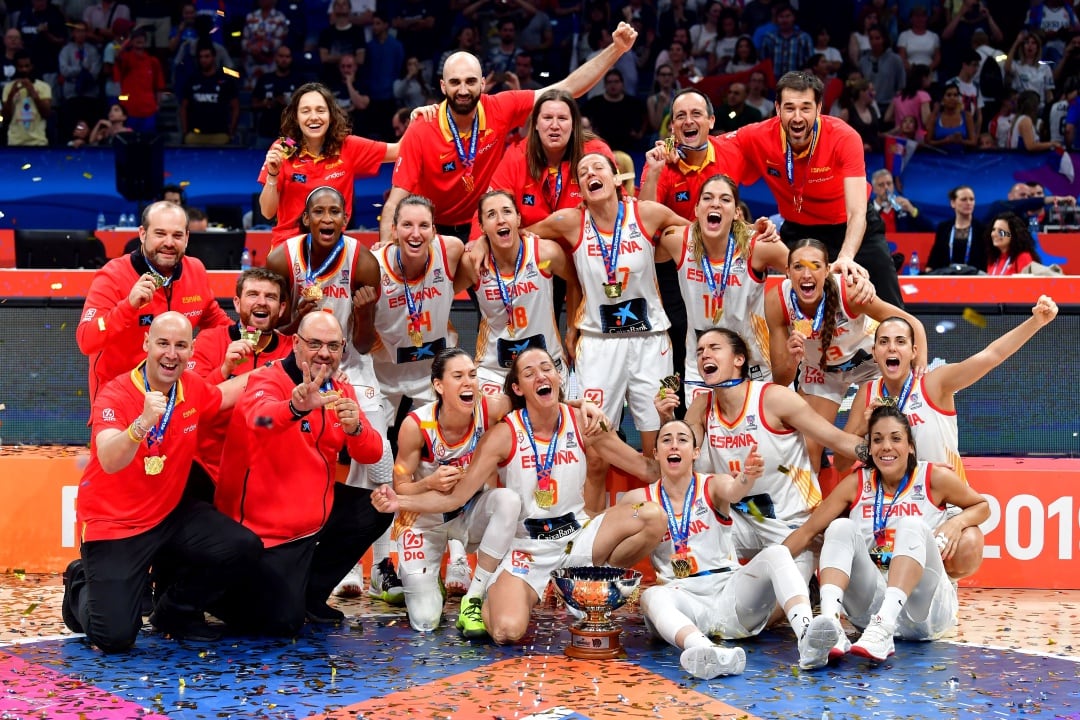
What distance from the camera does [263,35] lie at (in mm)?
14250

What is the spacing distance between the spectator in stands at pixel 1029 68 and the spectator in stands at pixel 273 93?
7.06 metres

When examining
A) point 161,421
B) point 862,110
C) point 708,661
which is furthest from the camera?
point 862,110

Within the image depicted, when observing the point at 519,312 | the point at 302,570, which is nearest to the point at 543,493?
the point at 519,312

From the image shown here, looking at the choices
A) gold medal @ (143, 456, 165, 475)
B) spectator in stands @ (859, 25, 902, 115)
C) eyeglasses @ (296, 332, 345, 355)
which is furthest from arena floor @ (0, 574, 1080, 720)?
spectator in stands @ (859, 25, 902, 115)

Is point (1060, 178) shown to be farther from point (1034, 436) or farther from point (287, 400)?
point (287, 400)

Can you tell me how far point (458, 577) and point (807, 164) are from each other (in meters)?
2.67

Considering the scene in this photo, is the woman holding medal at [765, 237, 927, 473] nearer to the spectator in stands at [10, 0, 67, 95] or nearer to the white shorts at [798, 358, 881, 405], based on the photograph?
the white shorts at [798, 358, 881, 405]

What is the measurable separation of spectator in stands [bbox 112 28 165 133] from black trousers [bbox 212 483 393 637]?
8.25 m

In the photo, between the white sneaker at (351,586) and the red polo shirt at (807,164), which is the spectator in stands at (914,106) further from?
the white sneaker at (351,586)

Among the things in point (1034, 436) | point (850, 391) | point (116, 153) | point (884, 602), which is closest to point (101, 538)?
point (884, 602)

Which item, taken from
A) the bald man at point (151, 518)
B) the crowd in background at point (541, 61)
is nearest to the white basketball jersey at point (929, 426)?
the bald man at point (151, 518)

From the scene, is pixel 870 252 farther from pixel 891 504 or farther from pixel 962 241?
pixel 962 241

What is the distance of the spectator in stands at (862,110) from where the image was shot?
12.7 metres

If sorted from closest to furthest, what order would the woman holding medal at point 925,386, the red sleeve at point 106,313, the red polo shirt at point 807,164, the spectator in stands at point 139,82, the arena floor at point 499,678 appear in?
1. the arena floor at point 499,678
2. the red sleeve at point 106,313
3. the woman holding medal at point 925,386
4. the red polo shirt at point 807,164
5. the spectator in stands at point 139,82
